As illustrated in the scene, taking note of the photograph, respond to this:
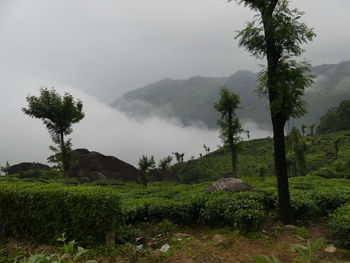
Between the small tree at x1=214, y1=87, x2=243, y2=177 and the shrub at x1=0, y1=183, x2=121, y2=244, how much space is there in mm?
22218

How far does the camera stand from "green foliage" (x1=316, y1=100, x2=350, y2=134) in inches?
3688

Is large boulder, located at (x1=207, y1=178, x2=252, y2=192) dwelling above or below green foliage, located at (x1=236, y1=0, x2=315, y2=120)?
below

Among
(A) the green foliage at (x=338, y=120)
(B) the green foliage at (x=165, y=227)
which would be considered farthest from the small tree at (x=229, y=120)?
(A) the green foliage at (x=338, y=120)

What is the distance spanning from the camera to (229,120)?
27531mm

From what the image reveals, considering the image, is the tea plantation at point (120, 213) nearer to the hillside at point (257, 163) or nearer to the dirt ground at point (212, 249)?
the dirt ground at point (212, 249)

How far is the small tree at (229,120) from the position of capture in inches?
1074

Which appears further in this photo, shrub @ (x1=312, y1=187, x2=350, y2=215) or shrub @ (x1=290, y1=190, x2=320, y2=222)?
shrub @ (x1=312, y1=187, x2=350, y2=215)

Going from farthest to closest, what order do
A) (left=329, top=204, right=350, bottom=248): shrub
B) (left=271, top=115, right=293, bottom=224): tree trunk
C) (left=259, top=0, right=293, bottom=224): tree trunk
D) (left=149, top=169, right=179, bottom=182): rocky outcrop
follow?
(left=149, top=169, right=179, bottom=182): rocky outcrop, (left=271, top=115, right=293, bottom=224): tree trunk, (left=259, top=0, right=293, bottom=224): tree trunk, (left=329, top=204, right=350, bottom=248): shrub

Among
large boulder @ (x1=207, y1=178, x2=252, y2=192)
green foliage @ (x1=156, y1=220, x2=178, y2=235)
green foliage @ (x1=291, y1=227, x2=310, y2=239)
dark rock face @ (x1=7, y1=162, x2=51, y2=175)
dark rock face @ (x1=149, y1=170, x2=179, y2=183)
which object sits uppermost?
dark rock face @ (x1=7, y1=162, x2=51, y2=175)

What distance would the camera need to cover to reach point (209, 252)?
632cm

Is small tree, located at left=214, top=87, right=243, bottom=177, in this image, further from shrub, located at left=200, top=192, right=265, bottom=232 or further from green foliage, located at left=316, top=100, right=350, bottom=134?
green foliage, located at left=316, top=100, right=350, bottom=134

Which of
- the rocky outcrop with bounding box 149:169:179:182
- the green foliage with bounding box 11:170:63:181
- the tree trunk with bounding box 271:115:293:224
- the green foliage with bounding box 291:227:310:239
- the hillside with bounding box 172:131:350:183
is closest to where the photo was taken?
the green foliage with bounding box 291:227:310:239

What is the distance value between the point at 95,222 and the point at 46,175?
50.0 m

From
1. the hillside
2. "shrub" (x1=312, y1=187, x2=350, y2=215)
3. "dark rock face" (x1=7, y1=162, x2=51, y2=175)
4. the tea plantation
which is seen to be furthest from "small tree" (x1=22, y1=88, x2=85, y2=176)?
"dark rock face" (x1=7, y1=162, x2=51, y2=175)
